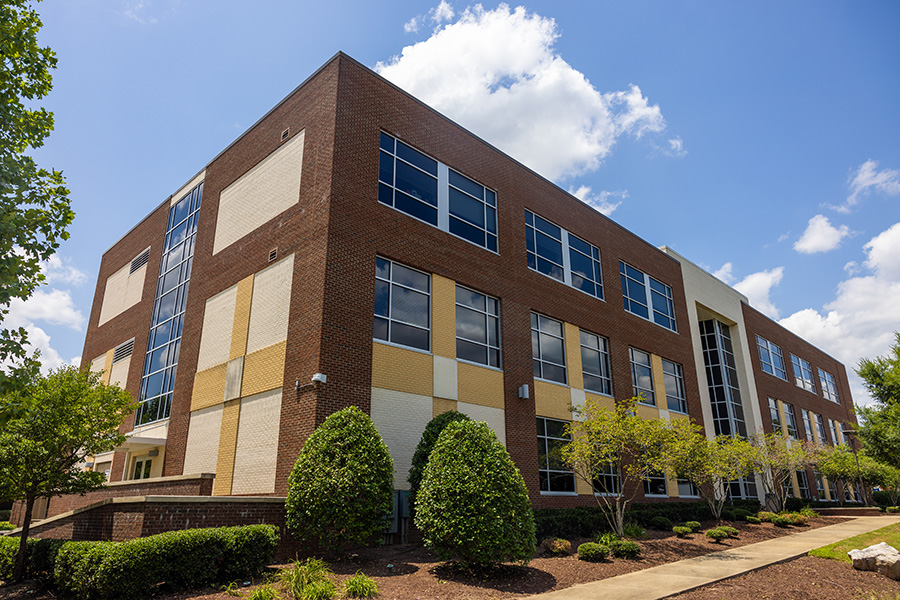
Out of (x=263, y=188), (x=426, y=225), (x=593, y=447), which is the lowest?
(x=593, y=447)

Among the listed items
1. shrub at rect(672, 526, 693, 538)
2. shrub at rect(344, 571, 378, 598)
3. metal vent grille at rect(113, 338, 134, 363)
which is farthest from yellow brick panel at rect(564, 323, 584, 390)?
metal vent grille at rect(113, 338, 134, 363)

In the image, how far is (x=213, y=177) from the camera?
22.2 meters

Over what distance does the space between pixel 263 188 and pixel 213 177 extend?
4.34 metres

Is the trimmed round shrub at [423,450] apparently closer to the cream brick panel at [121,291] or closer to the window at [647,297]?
the window at [647,297]

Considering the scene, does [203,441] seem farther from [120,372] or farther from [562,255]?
[562,255]

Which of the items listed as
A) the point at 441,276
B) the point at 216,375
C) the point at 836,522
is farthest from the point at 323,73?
the point at 836,522

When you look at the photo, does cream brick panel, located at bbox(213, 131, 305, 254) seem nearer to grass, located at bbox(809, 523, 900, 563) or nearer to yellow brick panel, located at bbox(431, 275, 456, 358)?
yellow brick panel, located at bbox(431, 275, 456, 358)

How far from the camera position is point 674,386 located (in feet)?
93.4

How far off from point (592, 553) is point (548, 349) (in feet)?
30.0

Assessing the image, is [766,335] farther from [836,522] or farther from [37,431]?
[37,431]

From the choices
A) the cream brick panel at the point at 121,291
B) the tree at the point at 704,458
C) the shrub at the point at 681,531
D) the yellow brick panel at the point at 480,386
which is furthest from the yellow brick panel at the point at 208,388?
the shrub at the point at 681,531

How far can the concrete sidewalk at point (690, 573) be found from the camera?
404 inches

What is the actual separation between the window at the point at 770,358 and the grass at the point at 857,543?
63.9ft

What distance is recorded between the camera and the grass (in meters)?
14.6
